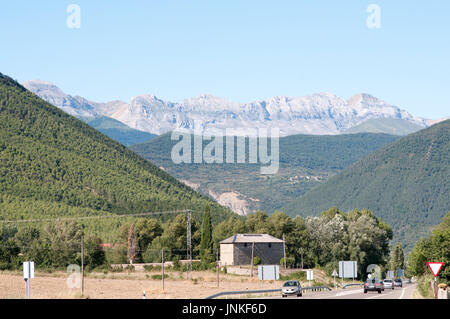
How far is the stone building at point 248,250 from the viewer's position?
387 feet

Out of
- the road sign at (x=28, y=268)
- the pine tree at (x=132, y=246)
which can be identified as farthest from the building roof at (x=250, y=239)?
the road sign at (x=28, y=268)

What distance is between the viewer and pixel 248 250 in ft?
391

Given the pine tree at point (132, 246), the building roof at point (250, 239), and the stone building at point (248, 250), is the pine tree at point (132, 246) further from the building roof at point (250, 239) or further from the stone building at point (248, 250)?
the building roof at point (250, 239)

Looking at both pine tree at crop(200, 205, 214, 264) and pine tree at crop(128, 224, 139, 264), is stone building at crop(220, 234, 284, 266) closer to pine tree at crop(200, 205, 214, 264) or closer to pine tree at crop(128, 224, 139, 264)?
pine tree at crop(200, 205, 214, 264)

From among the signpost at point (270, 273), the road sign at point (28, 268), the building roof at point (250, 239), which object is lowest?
the signpost at point (270, 273)

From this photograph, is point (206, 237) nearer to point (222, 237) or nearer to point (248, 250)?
point (248, 250)

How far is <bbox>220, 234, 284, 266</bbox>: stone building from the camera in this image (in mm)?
118062

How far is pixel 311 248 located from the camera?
13338 centimetres

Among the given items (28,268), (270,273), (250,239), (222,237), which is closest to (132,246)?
(250,239)

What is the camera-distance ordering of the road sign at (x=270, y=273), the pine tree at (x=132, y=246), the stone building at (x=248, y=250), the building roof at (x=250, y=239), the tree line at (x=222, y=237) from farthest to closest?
the tree line at (x=222, y=237), the pine tree at (x=132, y=246), the building roof at (x=250, y=239), the stone building at (x=248, y=250), the road sign at (x=270, y=273)

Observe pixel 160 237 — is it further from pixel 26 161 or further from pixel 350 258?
pixel 26 161

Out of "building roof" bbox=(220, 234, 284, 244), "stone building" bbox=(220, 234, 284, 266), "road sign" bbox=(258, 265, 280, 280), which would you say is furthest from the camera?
Answer: "building roof" bbox=(220, 234, 284, 244)

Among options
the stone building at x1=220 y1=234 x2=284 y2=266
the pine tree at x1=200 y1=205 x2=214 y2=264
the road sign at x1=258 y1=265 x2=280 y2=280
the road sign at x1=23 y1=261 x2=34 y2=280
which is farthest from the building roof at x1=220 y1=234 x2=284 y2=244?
the road sign at x1=23 y1=261 x2=34 y2=280

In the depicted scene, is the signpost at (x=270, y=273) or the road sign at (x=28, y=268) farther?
the signpost at (x=270, y=273)
